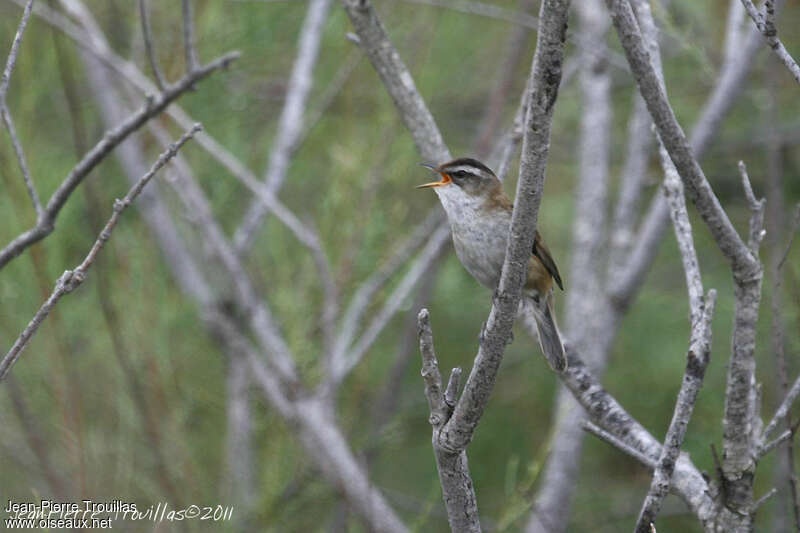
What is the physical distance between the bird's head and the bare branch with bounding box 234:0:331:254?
4.47 feet

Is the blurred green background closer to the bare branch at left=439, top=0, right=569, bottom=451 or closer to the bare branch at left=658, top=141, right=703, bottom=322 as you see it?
the bare branch at left=658, top=141, right=703, bottom=322

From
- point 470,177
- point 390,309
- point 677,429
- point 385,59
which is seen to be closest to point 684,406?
point 677,429

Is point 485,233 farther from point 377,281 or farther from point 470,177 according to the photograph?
point 377,281

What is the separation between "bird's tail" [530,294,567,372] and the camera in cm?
309

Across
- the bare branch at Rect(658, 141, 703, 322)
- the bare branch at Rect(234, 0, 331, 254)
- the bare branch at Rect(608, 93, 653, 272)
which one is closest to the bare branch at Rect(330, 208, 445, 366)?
the bare branch at Rect(234, 0, 331, 254)

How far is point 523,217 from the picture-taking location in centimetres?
208

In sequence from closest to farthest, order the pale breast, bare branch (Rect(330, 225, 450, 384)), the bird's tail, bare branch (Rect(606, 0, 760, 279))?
bare branch (Rect(606, 0, 760, 279)), the bird's tail, the pale breast, bare branch (Rect(330, 225, 450, 384))

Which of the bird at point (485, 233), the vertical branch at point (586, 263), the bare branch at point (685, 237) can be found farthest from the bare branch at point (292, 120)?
the bare branch at point (685, 237)

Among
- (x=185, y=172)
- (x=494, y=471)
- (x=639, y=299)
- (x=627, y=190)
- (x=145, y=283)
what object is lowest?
(x=494, y=471)

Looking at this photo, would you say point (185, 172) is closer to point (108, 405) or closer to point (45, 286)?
point (45, 286)

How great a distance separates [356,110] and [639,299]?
222 cm

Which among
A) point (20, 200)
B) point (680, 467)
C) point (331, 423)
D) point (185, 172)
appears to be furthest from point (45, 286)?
point (680, 467)

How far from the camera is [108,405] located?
514 cm

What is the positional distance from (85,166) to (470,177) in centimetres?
158
